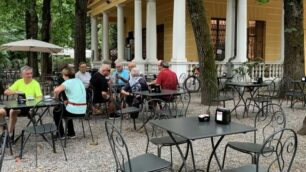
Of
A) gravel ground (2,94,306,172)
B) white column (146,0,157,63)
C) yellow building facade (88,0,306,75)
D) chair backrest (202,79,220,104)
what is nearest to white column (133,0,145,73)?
white column (146,0,157,63)

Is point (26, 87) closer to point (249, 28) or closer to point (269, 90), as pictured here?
point (269, 90)

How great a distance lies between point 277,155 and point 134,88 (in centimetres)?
511

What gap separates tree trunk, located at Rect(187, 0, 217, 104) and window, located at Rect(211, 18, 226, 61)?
6.80 metres

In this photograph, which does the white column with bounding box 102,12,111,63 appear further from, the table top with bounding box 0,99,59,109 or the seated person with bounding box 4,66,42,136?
the table top with bounding box 0,99,59,109

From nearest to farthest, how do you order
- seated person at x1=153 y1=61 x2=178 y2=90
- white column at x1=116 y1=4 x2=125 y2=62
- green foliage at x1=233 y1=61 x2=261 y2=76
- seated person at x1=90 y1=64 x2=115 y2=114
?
seated person at x1=90 y1=64 x2=115 y2=114
seated person at x1=153 y1=61 x2=178 y2=90
green foliage at x1=233 y1=61 x2=261 y2=76
white column at x1=116 y1=4 x2=125 y2=62

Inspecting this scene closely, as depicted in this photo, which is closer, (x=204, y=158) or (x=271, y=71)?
(x=204, y=158)

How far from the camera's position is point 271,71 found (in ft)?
51.9

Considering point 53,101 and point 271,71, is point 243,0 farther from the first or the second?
point 53,101

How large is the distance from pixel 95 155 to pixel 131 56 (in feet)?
51.9

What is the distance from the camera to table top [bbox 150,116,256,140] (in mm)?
3598

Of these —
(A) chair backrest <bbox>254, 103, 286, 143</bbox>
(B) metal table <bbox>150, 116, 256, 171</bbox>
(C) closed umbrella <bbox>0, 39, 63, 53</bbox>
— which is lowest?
(A) chair backrest <bbox>254, 103, 286, 143</bbox>

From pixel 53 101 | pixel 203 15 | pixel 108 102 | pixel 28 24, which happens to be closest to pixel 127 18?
pixel 28 24

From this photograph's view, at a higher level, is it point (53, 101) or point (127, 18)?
point (127, 18)

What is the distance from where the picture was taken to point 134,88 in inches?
331
